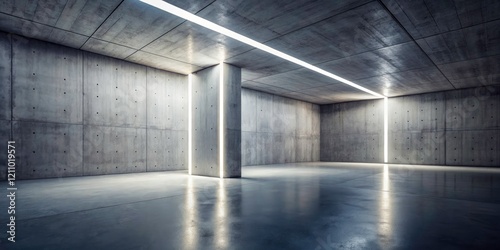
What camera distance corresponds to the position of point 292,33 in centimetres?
829

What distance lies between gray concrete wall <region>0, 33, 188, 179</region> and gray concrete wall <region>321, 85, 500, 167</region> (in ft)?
45.6

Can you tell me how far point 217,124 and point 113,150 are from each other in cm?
453

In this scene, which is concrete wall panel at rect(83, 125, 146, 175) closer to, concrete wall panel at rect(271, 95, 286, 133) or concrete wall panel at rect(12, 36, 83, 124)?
concrete wall panel at rect(12, 36, 83, 124)

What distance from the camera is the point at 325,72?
42.4ft

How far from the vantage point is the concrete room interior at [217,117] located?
12.9ft

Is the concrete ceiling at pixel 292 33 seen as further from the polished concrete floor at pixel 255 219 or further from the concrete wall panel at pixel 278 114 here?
the concrete wall panel at pixel 278 114

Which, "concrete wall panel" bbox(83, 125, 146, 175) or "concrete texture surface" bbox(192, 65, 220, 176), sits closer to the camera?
"concrete wall panel" bbox(83, 125, 146, 175)

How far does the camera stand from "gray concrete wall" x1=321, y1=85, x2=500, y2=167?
15781 mm

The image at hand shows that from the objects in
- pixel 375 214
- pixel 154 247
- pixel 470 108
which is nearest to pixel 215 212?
pixel 154 247

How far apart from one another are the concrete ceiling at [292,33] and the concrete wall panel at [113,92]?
1.87 feet

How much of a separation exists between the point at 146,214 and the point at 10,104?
768 cm

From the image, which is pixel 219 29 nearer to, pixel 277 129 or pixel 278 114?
pixel 278 114

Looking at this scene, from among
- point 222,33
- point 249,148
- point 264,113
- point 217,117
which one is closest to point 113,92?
point 217,117

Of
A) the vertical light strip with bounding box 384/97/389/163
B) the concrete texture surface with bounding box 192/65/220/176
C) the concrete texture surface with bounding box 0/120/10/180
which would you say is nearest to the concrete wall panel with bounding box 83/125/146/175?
the concrete texture surface with bounding box 0/120/10/180
